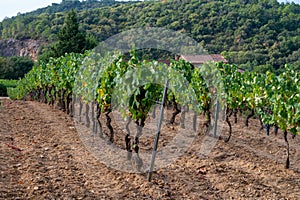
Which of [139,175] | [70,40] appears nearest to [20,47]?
[70,40]

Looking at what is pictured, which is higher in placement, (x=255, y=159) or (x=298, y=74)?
(x=298, y=74)

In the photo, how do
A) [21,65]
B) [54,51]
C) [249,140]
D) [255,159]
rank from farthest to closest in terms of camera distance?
[21,65] < [54,51] < [249,140] < [255,159]

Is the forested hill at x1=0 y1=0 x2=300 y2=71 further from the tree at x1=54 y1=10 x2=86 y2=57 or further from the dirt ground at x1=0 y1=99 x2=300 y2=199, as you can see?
the dirt ground at x1=0 y1=99 x2=300 y2=199

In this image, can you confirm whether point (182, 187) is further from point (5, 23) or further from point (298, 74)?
point (5, 23)

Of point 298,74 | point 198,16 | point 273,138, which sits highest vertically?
point 198,16

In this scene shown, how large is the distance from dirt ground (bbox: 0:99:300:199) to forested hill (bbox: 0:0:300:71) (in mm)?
35911

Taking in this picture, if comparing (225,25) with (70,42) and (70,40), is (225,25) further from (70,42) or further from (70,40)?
(70,42)

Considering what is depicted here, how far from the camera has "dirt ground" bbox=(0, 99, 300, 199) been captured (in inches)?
256

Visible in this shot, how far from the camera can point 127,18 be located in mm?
76312

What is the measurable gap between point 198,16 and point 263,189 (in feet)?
210

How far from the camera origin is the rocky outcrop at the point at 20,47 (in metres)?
87.7

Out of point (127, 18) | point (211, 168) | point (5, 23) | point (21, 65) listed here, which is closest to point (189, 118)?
point (211, 168)

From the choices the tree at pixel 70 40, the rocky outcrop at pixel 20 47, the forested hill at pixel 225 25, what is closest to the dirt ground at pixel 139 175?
the tree at pixel 70 40

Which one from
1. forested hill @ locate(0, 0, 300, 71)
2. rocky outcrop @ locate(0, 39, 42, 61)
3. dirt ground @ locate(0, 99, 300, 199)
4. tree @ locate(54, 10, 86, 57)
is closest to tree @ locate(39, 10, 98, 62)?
tree @ locate(54, 10, 86, 57)
